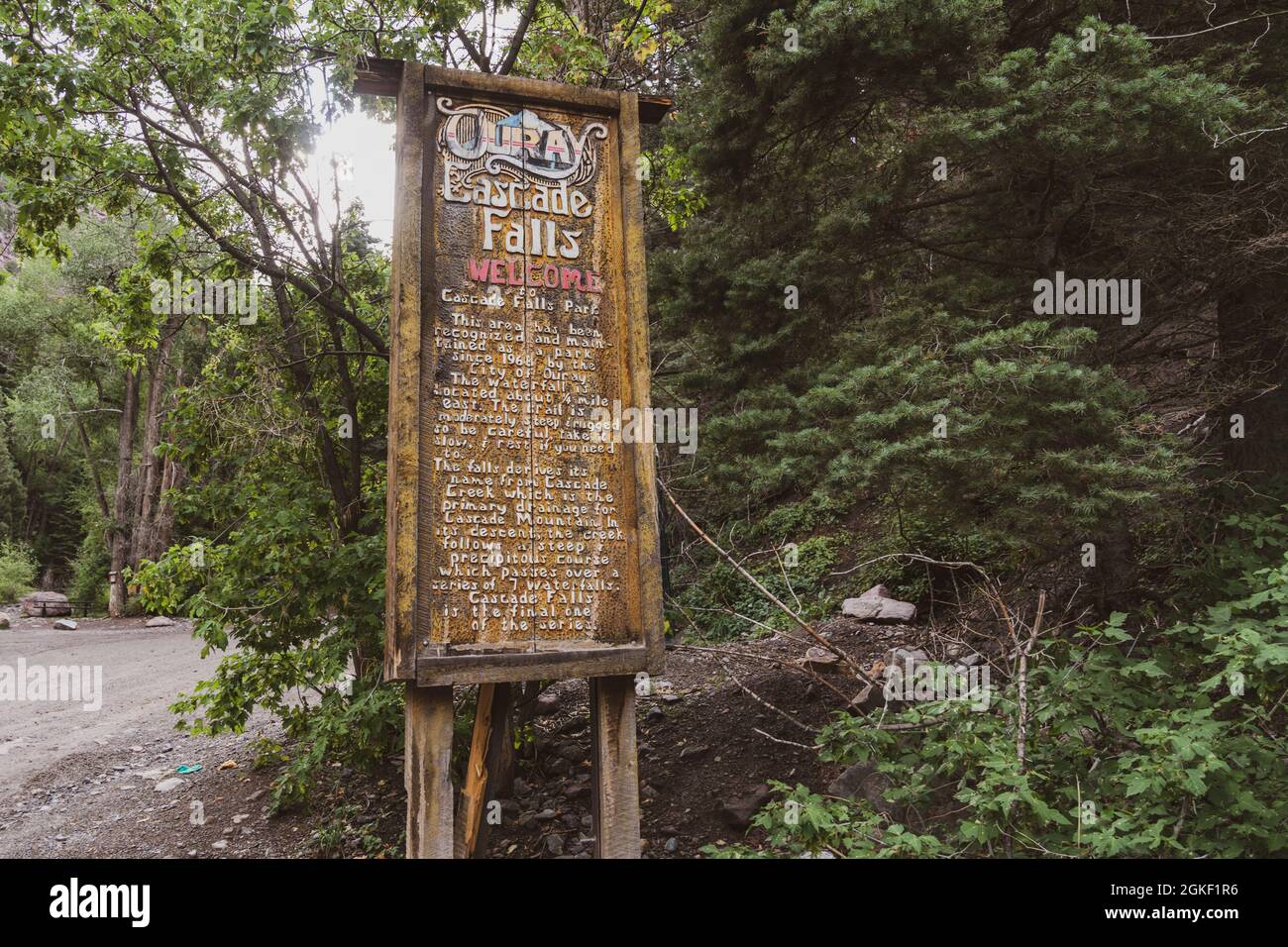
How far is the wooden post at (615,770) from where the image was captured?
14.2 ft

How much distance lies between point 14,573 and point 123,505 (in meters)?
3.81

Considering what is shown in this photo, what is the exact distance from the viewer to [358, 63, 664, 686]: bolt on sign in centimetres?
414

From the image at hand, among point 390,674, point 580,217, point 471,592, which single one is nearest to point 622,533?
point 471,592

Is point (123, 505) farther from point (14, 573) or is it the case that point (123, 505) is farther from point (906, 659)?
point (906, 659)

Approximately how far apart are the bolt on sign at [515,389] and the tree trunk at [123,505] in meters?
24.7

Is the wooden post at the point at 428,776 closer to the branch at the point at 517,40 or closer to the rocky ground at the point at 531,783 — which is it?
the rocky ground at the point at 531,783

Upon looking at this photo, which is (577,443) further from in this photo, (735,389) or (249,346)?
(249,346)

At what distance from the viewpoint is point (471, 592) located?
4.16 m

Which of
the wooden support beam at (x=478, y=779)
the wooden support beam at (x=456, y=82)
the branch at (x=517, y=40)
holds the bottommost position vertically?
the wooden support beam at (x=478, y=779)

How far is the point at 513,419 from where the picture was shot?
4.38 metres

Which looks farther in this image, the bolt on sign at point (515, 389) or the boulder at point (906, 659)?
the boulder at point (906, 659)

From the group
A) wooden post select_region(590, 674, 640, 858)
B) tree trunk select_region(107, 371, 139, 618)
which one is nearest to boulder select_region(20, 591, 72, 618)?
tree trunk select_region(107, 371, 139, 618)

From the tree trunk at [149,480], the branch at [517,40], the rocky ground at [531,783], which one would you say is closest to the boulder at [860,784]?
the rocky ground at [531,783]

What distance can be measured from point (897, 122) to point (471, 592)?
5476 millimetres
